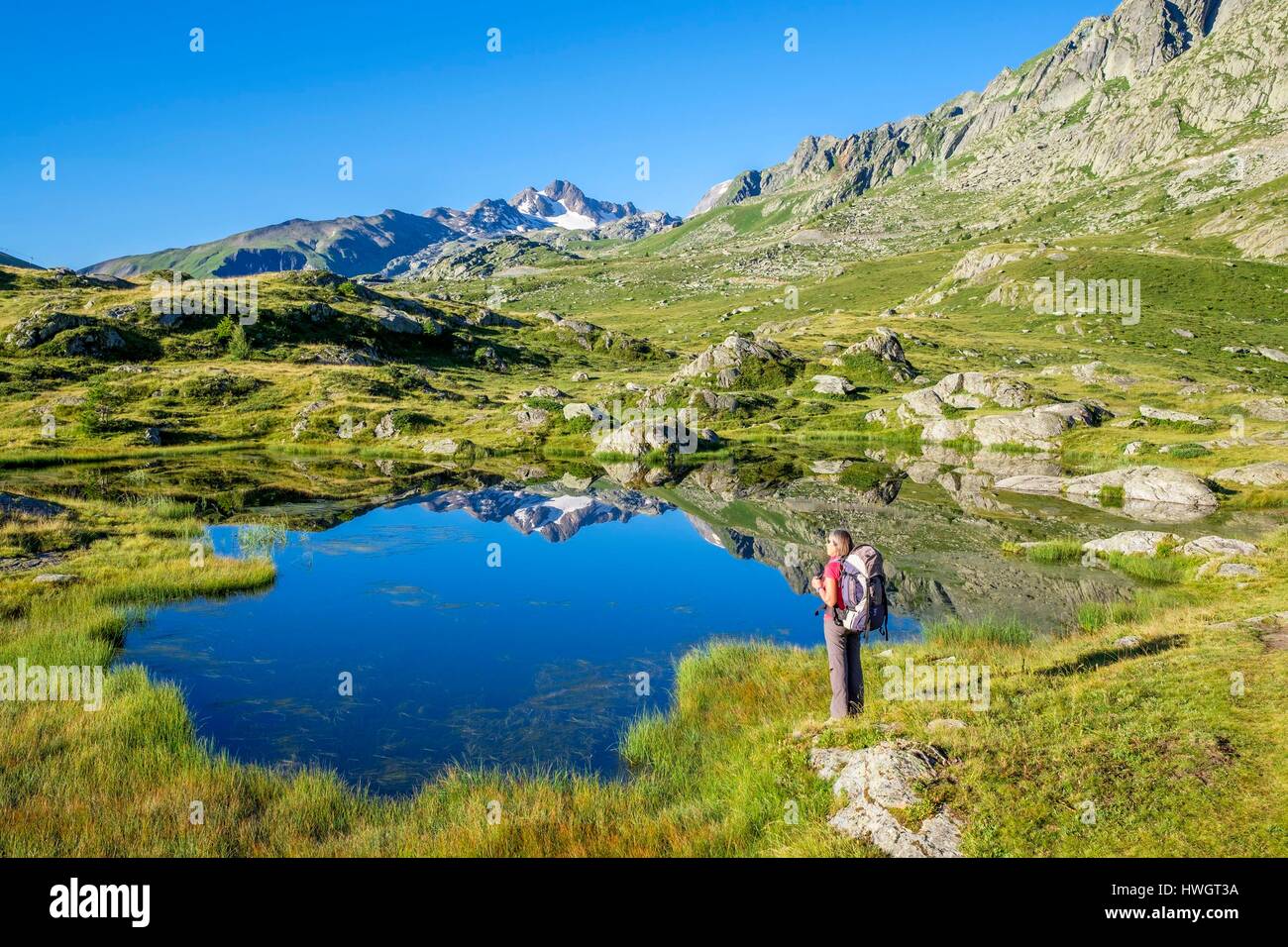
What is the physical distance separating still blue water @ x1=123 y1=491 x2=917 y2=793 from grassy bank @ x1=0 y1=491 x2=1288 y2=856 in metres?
1.53

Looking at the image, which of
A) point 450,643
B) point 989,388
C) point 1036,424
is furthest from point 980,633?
point 989,388

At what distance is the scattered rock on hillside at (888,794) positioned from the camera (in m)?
9.07

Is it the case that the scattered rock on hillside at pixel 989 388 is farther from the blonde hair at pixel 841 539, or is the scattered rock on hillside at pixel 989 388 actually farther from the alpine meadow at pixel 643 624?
the blonde hair at pixel 841 539

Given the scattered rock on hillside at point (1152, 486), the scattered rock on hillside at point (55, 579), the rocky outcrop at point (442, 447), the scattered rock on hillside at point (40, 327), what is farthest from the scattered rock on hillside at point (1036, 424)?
the scattered rock on hillside at point (40, 327)

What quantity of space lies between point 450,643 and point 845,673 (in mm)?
13157

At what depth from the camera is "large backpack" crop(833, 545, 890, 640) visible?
37.7 ft

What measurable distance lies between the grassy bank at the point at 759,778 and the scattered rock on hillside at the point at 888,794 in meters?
0.29

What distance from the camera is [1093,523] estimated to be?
3725 cm

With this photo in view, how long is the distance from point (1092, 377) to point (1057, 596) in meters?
70.9

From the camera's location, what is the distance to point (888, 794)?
10.0 m

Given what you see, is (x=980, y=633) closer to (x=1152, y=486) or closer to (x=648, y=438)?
(x=1152, y=486)
